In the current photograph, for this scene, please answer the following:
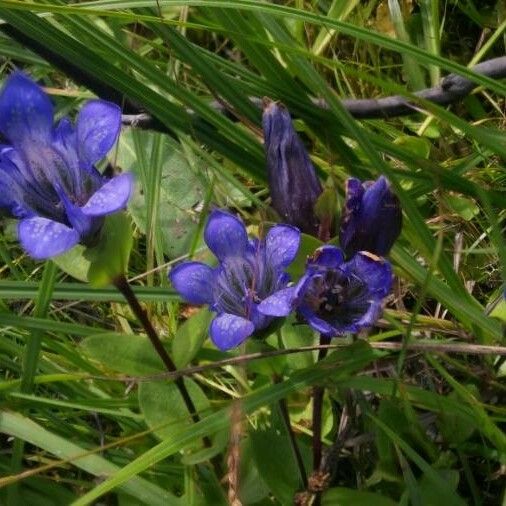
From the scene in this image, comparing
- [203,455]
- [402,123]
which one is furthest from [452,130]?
[203,455]

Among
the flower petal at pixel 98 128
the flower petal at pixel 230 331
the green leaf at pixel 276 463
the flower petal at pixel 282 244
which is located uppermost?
the flower petal at pixel 98 128

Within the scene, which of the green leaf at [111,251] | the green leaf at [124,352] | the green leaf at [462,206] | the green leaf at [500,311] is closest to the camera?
the green leaf at [111,251]

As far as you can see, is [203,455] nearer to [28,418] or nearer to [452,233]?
[28,418]

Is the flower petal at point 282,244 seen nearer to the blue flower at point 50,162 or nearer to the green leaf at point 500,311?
the blue flower at point 50,162

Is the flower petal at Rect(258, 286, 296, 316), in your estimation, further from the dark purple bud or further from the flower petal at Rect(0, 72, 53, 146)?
the flower petal at Rect(0, 72, 53, 146)

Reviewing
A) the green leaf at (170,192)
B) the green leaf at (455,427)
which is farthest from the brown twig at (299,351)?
the green leaf at (170,192)

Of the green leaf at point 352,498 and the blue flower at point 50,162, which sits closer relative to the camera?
the blue flower at point 50,162
